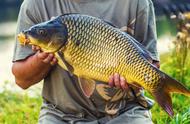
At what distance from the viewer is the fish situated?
2662mm

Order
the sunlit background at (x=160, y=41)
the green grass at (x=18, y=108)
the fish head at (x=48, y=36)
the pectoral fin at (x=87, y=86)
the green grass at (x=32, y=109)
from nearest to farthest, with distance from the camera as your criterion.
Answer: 1. the fish head at (x=48, y=36)
2. the pectoral fin at (x=87, y=86)
3. the green grass at (x=32, y=109)
4. the green grass at (x=18, y=108)
5. the sunlit background at (x=160, y=41)

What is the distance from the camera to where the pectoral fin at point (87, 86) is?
286 centimetres

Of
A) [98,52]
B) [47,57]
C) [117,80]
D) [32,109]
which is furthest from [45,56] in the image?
[32,109]

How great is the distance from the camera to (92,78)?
2.77m

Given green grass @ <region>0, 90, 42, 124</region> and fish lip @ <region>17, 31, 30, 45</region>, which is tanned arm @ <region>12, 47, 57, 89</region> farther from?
green grass @ <region>0, 90, 42, 124</region>

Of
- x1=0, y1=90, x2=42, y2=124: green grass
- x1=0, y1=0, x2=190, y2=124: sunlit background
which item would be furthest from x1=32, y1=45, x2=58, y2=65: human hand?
x1=0, y1=90, x2=42, y2=124: green grass

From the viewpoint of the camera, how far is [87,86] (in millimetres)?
2863

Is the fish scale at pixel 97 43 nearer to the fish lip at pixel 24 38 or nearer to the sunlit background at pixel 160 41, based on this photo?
the fish lip at pixel 24 38

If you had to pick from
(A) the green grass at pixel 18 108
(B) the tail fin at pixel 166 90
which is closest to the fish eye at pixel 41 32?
(B) the tail fin at pixel 166 90

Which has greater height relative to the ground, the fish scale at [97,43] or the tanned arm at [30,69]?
the fish scale at [97,43]

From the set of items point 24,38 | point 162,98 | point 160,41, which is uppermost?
point 24,38

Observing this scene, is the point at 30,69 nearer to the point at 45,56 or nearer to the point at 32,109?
the point at 45,56

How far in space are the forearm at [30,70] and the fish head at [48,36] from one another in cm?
24

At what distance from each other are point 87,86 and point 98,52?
0.78 feet
